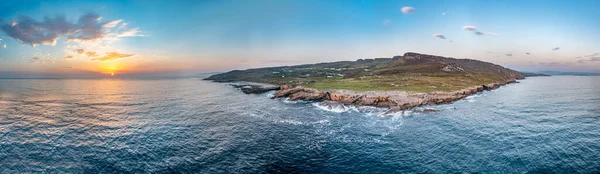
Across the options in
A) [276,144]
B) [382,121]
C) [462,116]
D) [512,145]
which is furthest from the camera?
[462,116]

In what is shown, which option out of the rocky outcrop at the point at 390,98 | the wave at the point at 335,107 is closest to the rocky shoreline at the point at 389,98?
the rocky outcrop at the point at 390,98

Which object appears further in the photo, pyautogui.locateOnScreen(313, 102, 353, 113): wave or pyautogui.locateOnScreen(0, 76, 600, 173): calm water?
pyautogui.locateOnScreen(313, 102, 353, 113): wave

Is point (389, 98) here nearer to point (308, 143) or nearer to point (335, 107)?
point (335, 107)

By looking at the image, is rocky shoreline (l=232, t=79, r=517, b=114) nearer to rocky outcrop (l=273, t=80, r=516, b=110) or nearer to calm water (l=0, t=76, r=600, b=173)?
rocky outcrop (l=273, t=80, r=516, b=110)

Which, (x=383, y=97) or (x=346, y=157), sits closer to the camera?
(x=346, y=157)

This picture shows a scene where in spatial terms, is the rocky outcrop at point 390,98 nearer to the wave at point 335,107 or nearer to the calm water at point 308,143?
the wave at point 335,107

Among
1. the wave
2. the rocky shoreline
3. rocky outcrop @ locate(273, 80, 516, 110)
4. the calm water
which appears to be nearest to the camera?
the calm water

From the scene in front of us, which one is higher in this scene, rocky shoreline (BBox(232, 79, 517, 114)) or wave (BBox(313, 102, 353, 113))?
rocky shoreline (BBox(232, 79, 517, 114))

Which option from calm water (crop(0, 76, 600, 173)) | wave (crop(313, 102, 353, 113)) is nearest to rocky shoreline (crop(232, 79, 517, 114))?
wave (crop(313, 102, 353, 113))

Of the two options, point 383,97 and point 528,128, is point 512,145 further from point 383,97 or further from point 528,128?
point 383,97

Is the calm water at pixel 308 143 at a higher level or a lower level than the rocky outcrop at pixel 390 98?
lower

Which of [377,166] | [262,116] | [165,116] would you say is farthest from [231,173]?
[165,116]
